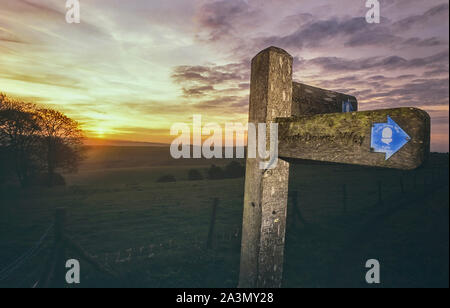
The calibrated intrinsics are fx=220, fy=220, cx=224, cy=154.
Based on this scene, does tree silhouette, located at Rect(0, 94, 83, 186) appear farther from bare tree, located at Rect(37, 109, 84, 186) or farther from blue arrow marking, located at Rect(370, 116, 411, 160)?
blue arrow marking, located at Rect(370, 116, 411, 160)

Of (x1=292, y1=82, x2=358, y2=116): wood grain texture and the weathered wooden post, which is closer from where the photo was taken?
the weathered wooden post

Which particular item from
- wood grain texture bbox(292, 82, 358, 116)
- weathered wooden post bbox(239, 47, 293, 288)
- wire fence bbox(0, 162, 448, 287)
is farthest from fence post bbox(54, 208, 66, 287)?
wood grain texture bbox(292, 82, 358, 116)

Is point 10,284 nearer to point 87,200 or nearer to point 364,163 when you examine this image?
point 364,163

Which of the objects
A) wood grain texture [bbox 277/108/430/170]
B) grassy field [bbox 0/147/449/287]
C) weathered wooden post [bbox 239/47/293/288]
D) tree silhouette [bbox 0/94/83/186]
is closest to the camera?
wood grain texture [bbox 277/108/430/170]

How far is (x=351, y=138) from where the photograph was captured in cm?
134

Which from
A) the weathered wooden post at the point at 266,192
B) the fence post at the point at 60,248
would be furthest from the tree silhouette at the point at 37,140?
the weathered wooden post at the point at 266,192

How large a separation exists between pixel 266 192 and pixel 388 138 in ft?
2.92

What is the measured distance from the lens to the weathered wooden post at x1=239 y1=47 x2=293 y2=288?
1766 mm

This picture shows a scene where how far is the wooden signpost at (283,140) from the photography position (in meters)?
1.30

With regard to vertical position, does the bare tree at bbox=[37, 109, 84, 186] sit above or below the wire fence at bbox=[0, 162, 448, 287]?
above

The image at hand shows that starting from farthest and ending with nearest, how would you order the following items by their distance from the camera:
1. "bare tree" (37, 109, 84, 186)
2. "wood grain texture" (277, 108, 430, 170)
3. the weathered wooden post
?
"bare tree" (37, 109, 84, 186)
the weathered wooden post
"wood grain texture" (277, 108, 430, 170)

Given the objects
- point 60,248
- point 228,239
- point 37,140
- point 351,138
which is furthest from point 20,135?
point 351,138

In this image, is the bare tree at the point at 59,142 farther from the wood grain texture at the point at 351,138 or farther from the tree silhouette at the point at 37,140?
the wood grain texture at the point at 351,138
